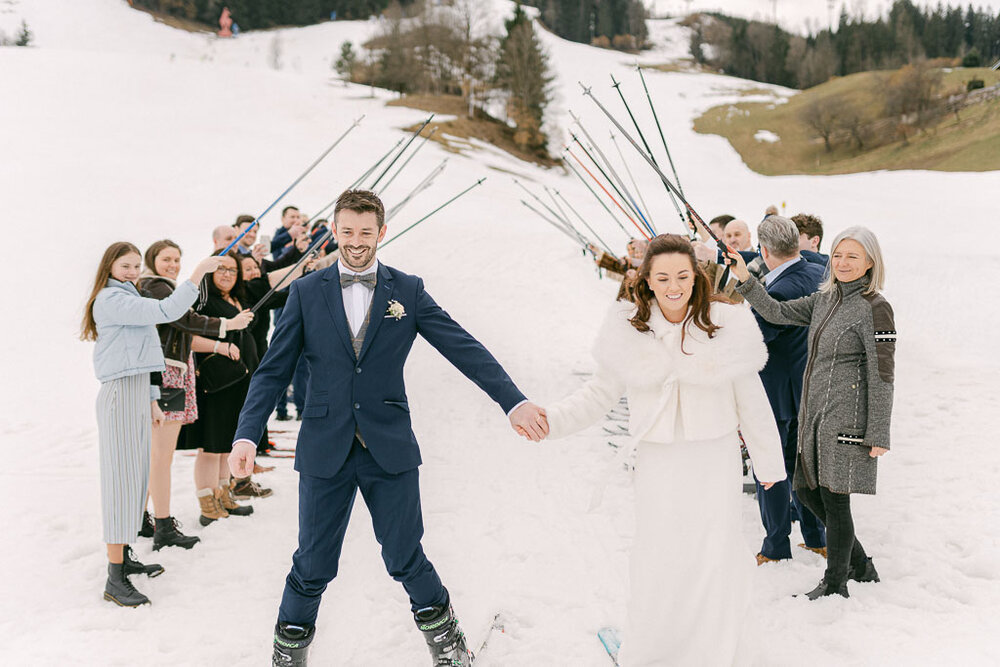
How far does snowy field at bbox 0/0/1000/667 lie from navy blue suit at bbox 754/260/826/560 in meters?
0.18

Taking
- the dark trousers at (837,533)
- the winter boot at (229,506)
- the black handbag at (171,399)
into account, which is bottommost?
the winter boot at (229,506)

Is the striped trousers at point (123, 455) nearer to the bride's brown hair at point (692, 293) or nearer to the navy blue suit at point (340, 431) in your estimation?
the navy blue suit at point (340, 431)

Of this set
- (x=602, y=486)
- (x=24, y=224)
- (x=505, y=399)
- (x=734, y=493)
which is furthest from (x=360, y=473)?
(x=24, y=224)

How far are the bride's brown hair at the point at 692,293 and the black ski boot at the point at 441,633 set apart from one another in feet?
4.96

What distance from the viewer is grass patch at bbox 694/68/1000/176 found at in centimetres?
2622

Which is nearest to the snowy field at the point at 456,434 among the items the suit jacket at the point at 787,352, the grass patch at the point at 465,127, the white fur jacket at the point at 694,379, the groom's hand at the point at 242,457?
the white fur jacket at the point at 694,379

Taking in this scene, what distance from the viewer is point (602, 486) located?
2979 mm

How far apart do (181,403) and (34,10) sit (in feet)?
266

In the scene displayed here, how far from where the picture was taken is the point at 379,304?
8.91 ft

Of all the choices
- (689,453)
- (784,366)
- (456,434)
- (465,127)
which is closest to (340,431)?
(689,453)

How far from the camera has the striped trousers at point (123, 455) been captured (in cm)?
354

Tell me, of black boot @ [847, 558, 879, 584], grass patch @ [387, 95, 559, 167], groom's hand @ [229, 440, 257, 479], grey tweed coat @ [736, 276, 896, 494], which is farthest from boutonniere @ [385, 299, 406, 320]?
grass patch @ [387, 95, 559, 167]

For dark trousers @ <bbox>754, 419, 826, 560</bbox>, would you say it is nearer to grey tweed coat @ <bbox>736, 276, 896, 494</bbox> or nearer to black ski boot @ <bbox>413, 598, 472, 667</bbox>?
grey tweed coat @ <bbox>736, 276, 896, 494</bbox>

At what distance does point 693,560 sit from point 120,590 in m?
3.09
